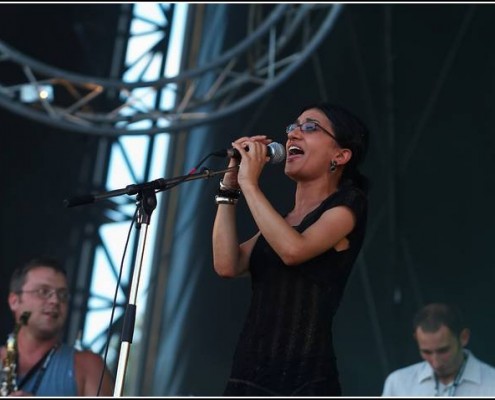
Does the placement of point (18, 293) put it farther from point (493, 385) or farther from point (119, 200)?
point (119, 200)

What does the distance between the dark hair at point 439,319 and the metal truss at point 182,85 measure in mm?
2257

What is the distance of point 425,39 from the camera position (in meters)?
6.31

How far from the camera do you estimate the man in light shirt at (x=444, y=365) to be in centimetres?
405

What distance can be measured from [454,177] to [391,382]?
5.78ft

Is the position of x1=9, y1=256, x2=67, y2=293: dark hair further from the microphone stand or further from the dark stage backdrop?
the dark stage backdrop

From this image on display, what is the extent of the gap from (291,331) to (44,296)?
1550 millimetres

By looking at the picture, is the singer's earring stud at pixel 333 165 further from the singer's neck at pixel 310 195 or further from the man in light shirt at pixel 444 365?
the man in light shirt at pixel 444 365

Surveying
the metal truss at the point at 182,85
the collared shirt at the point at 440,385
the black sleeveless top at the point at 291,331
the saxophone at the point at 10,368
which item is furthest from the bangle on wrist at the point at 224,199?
the metal truss at the point at 182,85

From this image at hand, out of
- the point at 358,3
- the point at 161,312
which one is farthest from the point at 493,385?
the point at 161,312

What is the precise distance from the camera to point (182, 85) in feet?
23.7

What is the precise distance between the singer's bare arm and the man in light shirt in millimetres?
1731

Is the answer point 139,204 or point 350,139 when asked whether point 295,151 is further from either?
point 139,204

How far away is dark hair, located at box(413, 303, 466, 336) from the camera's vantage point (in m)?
4.22

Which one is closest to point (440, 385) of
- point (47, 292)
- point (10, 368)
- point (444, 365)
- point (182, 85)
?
point (444, 365)
